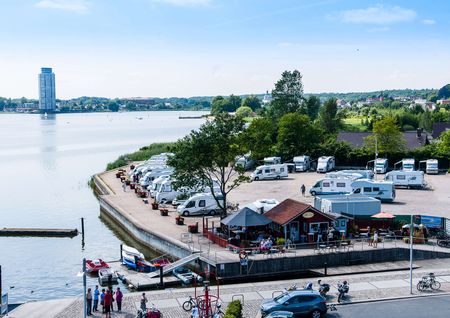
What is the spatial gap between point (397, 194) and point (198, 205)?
748 inches

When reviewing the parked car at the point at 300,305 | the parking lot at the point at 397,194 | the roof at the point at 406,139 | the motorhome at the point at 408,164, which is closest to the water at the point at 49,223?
the parking lot at the point at 397,194

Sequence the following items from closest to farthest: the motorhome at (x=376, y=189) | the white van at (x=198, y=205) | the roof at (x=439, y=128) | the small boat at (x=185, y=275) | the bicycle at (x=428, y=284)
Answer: the bicycle at (x=428, y=284) < the small boat at (x=185, y=275) < the white van at (x=198, y=205) < the motorhome at (x=376, y=189) < the roof at (x=439, y=128)

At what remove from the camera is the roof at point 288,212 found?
34594 millimetres

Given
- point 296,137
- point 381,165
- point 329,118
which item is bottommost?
point 381,165

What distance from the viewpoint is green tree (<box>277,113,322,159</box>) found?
7375 cm

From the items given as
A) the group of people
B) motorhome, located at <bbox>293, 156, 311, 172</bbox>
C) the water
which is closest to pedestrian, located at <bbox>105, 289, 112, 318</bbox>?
the group of people

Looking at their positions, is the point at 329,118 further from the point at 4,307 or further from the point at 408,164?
the point at 4,307

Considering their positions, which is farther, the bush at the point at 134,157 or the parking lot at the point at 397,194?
the bush at the point at 134,157

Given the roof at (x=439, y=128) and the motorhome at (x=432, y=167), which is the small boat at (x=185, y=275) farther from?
the roof at (x=439, y=128)

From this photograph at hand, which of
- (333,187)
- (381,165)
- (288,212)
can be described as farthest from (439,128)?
(288,212)

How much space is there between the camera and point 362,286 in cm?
2795

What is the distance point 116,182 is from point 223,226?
30172 mm

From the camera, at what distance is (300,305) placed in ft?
75.7

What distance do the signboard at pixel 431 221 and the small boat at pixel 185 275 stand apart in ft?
48.1
